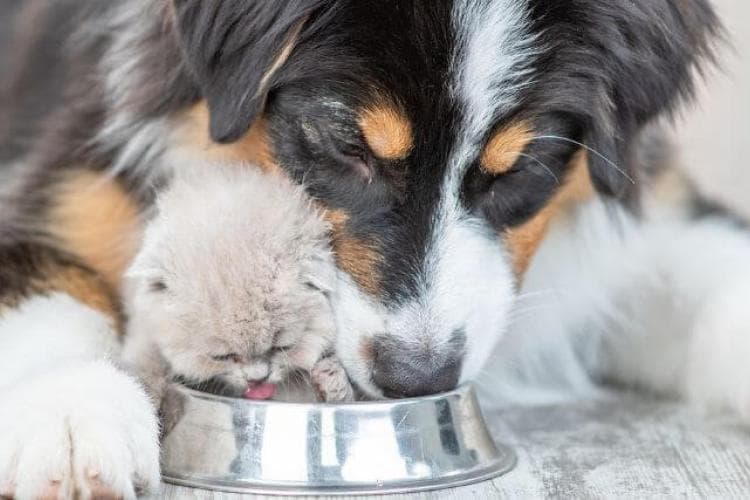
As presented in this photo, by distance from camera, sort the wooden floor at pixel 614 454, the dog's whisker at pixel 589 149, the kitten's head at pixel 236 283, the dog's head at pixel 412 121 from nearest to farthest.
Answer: the kitten's head at pixel 236 283
the wooden floor at pixel 614 454
the dog's head at pixel 412 121
the dog's whisker at pixel 589 149

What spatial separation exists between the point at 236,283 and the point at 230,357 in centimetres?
14

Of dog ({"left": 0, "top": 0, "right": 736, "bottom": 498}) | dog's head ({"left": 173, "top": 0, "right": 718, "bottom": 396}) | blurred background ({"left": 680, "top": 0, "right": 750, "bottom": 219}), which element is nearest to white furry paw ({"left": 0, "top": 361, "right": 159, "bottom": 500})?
dog ({"left": 0, "top": 0, "right": 736, "bottom": 498})

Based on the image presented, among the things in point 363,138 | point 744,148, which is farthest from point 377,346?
point 744,148

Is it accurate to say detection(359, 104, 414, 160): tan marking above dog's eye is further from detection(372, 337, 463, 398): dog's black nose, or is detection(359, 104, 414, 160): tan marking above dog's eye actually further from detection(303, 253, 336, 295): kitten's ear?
detection(372, 337, 463, 398): dog's black nose

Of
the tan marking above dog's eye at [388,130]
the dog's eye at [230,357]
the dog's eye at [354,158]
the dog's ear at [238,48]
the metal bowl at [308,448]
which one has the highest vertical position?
the dog's ear at [238,48]

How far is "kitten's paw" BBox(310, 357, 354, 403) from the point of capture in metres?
2.27

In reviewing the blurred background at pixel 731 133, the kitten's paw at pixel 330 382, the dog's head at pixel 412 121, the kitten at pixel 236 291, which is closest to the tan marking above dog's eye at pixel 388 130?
the dog's head at pixel 412 121

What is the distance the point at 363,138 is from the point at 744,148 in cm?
337

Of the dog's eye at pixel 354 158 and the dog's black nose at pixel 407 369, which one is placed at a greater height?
the dog's eye at pixel 354 158

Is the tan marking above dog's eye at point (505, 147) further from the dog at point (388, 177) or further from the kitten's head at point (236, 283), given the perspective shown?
the kitten's head at point (236, 283)

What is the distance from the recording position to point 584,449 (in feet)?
8.34

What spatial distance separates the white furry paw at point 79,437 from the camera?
1.99m

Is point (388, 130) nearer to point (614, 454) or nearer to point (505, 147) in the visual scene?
point (505, 147)

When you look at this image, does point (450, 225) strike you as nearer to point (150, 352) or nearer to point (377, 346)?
point (377, 346)
